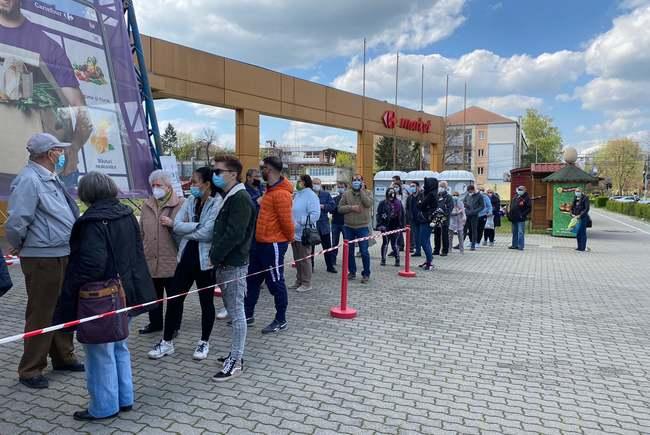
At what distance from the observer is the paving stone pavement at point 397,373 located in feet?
11.0

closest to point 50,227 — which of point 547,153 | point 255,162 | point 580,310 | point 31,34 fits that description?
point 31,34

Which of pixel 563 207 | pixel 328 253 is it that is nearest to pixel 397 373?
pixel 328 253

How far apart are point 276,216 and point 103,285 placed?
2271 millimetres

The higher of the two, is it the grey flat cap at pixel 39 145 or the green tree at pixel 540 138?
the green tree at pixel 540 138

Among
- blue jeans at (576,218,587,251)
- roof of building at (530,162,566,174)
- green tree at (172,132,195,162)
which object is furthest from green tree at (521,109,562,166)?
blue jeans at (576,218,587,251)

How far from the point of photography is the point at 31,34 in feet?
23.2

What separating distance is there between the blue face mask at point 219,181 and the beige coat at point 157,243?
0.85m

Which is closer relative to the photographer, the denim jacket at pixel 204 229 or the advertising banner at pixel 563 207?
the denim jacket at pixel 204 229

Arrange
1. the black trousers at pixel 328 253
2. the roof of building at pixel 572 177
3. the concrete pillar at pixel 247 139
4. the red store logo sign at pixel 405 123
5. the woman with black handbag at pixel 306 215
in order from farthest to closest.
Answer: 1. the red store logo sign at pixel 405 123
2. the roof of building at pixel 572 177
3. the concrete pillar at pixel 247 139
4. the black trousers at pixel 328 253
5. the woman with black handbag at pixel 306 215

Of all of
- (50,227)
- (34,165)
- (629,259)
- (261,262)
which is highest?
(34,165)

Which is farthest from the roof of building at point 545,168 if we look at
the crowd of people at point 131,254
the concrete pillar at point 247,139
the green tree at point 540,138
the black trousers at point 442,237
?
the green tree at point 540,138

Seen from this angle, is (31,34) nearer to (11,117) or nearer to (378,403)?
(11,117)

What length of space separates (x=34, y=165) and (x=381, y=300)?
4.71 metres

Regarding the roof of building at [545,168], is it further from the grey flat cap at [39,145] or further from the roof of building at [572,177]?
the grey flat cap at [39,145]
